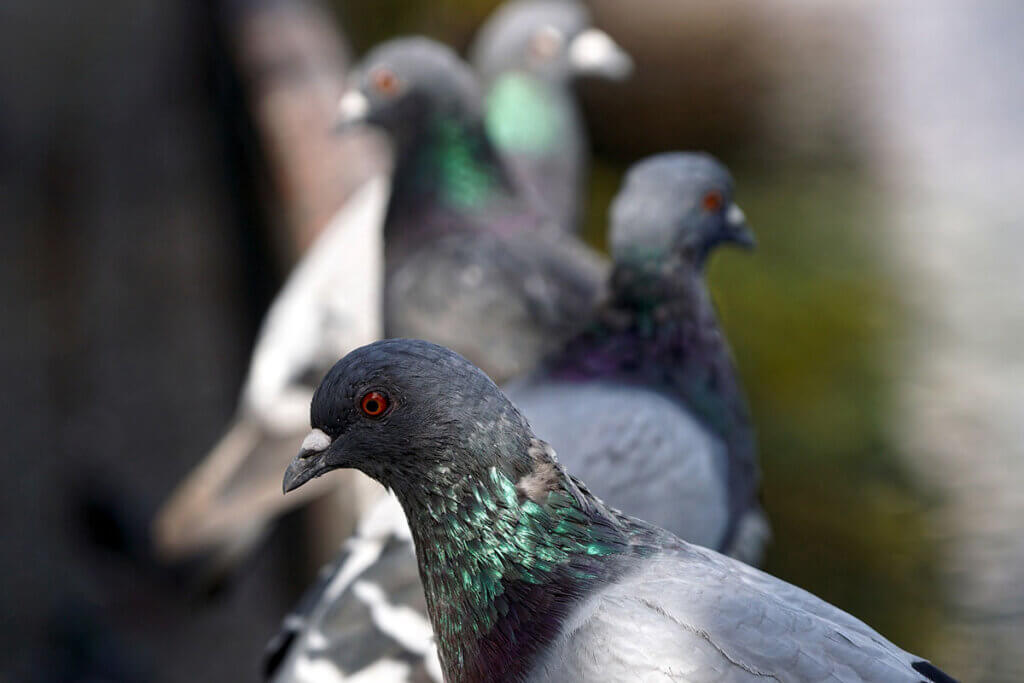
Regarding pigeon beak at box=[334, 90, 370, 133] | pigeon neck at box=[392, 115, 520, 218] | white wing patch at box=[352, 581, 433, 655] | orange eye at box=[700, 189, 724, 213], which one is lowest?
white wing patch at box=[352, 581, 433, 655]

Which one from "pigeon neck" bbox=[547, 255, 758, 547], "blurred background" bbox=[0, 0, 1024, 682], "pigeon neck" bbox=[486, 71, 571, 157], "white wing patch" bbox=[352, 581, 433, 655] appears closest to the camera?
"white wing patch" bbox=[352, 581, 433, 655]

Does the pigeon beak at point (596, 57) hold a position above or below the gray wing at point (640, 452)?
above

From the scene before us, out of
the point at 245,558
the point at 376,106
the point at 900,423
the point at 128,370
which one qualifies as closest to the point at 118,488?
the point at 128,370

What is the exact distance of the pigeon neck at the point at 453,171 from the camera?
418 cm

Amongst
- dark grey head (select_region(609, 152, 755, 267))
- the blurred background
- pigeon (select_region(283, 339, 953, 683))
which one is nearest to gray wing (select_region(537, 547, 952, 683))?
pigeon (select_region(283, 339, 953, 683))

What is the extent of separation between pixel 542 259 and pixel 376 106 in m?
0.84

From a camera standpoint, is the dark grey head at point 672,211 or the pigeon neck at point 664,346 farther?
the dark grey head at point 672,211

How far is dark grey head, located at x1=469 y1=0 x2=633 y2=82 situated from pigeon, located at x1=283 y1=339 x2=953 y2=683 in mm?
3882

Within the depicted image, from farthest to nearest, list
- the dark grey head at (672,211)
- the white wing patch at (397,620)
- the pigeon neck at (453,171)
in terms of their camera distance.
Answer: the pigeon neck at (453,171) → the dark grey head at (672,211) → the white wing patch at (397,620)

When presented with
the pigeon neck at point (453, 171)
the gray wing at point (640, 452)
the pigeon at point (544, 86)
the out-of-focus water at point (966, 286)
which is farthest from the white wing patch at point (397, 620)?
the pigeon at point (544, 86)

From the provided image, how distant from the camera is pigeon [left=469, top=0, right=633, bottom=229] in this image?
5.54 meters

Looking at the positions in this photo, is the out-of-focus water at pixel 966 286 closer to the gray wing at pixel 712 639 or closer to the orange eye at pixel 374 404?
Result: the gray wing at pixel 712 639

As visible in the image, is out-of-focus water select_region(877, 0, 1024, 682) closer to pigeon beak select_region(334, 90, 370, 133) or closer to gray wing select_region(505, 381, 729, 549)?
gray wing select_region(505, 381, 729, 549)

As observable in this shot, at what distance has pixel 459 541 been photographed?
1.93 metres
